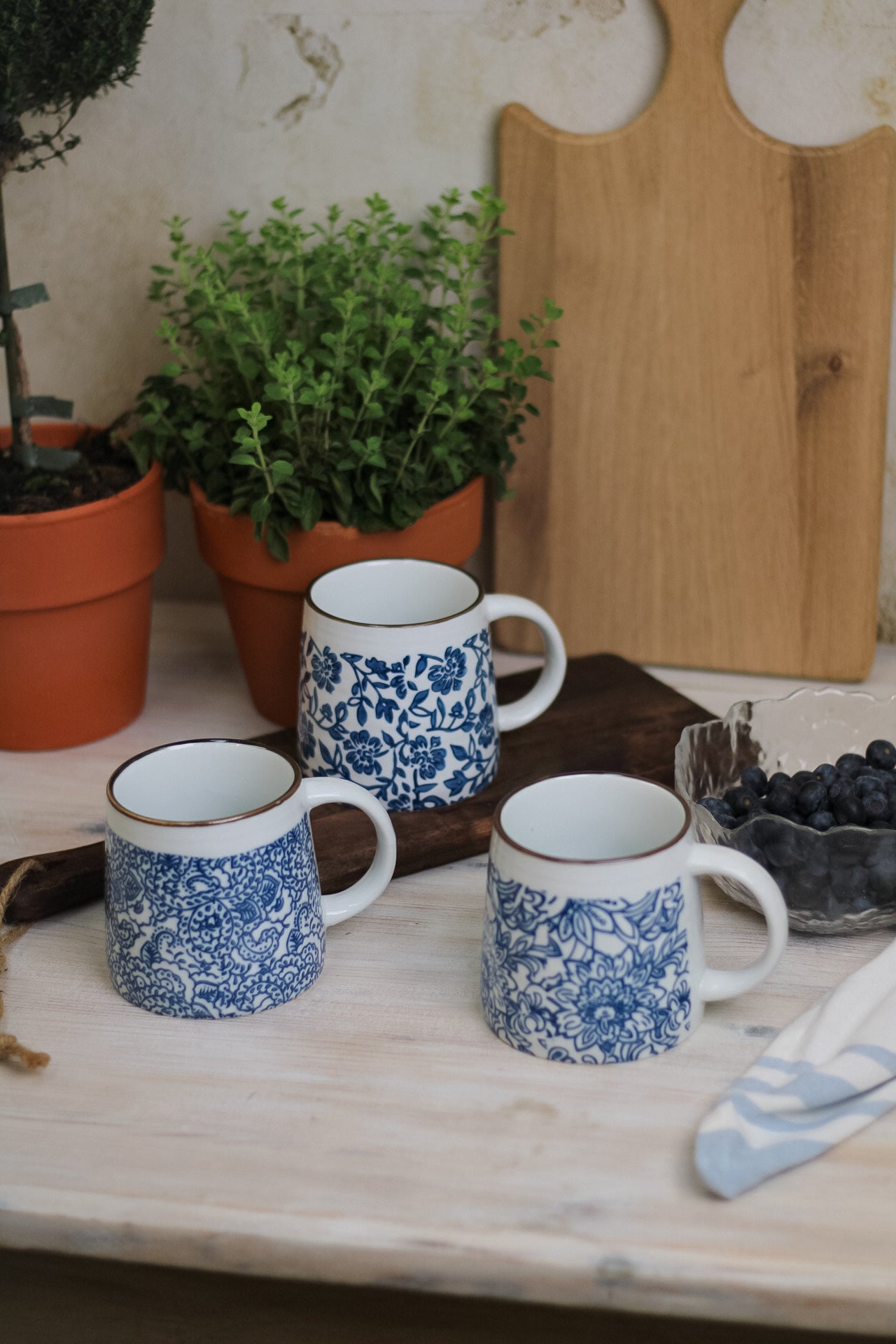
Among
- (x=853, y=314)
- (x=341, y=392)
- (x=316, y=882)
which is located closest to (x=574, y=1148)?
(x=316, y=882)

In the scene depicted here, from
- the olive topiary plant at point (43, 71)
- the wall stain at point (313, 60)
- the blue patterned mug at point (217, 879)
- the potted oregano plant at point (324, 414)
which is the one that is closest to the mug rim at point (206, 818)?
the blue patterned mug at point (217, 879)

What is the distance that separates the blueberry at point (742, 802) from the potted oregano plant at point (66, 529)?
437 millimetres

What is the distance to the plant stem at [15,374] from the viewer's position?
856 millimetres

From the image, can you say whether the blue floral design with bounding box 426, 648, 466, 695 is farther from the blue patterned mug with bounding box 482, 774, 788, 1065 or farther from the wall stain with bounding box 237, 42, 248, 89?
the wall stain with bounding box 237, 42, 248, 89

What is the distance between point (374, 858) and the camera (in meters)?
0.71

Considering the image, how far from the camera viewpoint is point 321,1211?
0.52m

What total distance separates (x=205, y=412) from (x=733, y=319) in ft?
1.27

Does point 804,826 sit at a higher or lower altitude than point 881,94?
lower

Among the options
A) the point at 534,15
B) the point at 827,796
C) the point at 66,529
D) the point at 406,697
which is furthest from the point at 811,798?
the point at 534,15

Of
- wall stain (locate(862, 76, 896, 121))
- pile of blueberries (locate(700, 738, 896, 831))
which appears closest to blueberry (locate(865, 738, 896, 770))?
pile of blueberries (locate(700, 738, 896, 831))

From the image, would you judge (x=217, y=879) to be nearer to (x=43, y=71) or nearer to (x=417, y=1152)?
(x=417, y=1152)

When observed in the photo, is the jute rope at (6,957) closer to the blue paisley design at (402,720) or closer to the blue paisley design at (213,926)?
the blue paisley design at (213,926)

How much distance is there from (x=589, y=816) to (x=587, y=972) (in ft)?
0.34

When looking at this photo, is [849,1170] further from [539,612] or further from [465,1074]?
[539,612]
